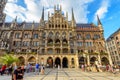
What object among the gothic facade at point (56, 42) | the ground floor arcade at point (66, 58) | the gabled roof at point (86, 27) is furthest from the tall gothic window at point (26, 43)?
the gabled roof at point (86, 27)

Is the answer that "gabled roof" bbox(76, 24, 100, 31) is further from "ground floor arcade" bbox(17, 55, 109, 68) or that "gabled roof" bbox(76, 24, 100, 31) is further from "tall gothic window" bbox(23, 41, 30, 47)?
"tall gothic window" bbox(23, 41, 30, 47)

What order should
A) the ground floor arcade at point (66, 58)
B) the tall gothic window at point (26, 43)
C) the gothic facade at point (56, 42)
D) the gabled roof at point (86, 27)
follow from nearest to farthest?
the ground floor arcade at point (66, 58)
the gothic facade at point (56, 42)
the tall gothic window at point (26, 43)
the gabled roof at point (86, 27)

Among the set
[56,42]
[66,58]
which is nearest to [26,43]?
[56,42]

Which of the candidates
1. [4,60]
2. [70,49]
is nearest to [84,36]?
[70,49]

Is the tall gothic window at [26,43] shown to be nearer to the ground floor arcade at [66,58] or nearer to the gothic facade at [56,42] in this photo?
the gothic facade at [56,42]

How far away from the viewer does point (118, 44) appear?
52.8m

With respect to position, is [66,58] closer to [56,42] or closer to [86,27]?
[56,42]

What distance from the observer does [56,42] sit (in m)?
49.4

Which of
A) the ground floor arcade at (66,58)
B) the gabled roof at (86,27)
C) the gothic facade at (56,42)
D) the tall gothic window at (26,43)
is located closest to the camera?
the ground floor arcade at (66,58)

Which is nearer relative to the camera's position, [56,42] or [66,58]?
[66,58]

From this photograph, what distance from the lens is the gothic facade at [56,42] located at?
45312 millimetres

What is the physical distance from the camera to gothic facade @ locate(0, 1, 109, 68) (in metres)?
45.3

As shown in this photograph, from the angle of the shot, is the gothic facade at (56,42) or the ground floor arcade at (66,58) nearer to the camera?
the ground floor arcade at (66,58)

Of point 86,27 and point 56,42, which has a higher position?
point 86,27
